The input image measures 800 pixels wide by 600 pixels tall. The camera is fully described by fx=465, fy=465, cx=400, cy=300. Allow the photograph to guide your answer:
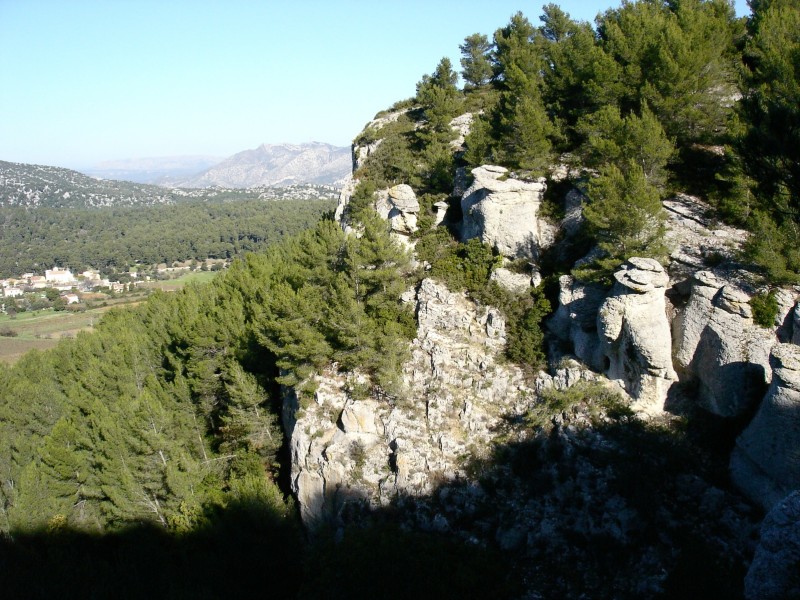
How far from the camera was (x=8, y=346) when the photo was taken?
83562mm

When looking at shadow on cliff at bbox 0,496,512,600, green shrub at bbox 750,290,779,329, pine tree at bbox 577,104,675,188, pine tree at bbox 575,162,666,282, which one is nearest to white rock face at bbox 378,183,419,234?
pine tree at bbox 577,104,675,188

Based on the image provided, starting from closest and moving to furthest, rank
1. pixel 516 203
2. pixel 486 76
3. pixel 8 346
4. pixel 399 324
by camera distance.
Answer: pixel 399 324 < pixel 516 203 < pixel 486 76 < pixel 8 346

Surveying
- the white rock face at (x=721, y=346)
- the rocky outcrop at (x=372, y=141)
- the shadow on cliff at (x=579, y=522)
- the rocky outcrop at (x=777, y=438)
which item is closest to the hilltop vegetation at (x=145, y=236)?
the rocky outcrop at (x=372, y=141)

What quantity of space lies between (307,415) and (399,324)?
21.2 feet

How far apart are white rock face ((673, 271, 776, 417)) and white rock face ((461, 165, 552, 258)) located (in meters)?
9.02

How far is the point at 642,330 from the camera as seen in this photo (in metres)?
18.2

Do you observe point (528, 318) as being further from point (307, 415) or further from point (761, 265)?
point (307, 415)

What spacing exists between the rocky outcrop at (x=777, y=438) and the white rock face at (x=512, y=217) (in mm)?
13125

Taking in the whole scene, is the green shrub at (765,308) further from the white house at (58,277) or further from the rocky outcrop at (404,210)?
the white house at (58,277)

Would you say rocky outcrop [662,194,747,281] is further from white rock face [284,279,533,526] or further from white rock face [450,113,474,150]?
white rock face [450,113,474,150]

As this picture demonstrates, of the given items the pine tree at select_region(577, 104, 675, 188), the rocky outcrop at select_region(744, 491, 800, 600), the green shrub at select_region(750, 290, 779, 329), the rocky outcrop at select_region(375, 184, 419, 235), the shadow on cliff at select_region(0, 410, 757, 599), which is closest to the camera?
the rocky outcrop at select_region(744, 491, 800, 600)

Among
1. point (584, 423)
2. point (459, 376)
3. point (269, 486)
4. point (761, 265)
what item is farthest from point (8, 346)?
point (761, 265)

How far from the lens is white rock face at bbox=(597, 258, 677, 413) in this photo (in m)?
18.2

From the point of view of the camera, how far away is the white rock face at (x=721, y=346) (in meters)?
16.2
